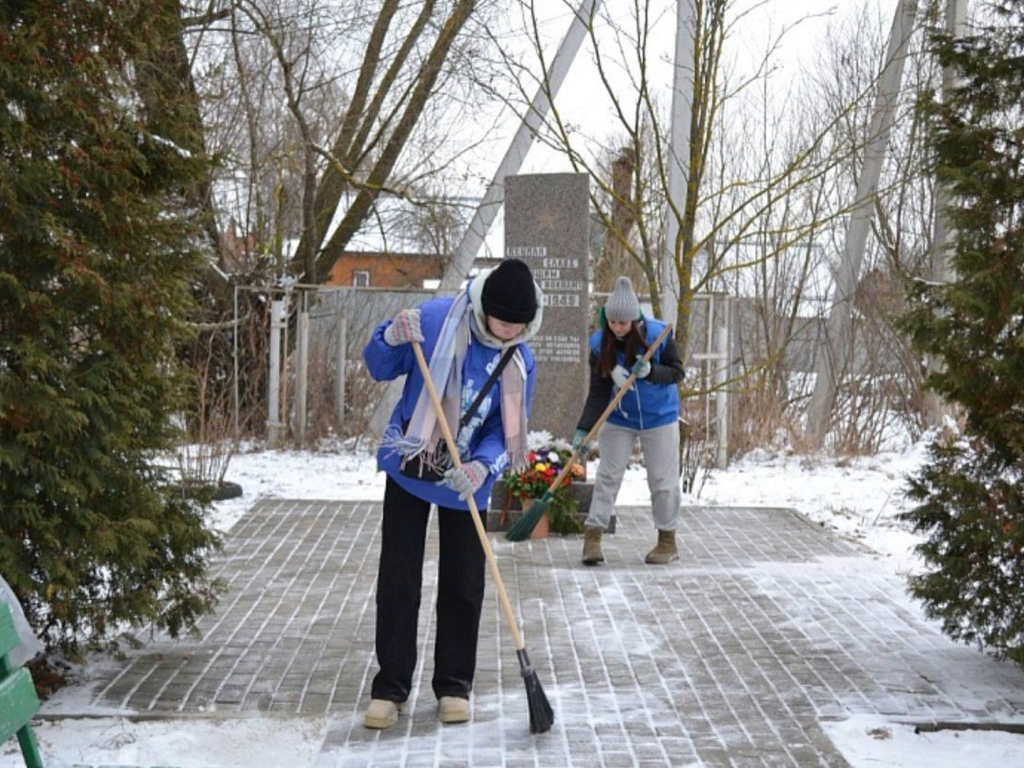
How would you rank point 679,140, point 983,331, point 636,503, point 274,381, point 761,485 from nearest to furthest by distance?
point 983,331, point 636,503, point 679,140, point 761,485, point 274,381

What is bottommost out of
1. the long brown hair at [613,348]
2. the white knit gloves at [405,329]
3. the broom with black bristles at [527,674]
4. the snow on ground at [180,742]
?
the snow on ground at [180,742]

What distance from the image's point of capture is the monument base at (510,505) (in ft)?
33.8

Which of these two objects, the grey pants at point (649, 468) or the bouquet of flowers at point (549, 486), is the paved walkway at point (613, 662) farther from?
the bouquet of flowers at point (549, 486)

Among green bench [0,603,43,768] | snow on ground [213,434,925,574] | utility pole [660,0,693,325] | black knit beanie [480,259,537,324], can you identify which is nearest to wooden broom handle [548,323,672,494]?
snow on ground [213,434,925,574]

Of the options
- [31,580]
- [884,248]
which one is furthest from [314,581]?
[884,248]

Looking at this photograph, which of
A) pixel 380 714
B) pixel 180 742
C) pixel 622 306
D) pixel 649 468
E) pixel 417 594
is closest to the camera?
pixel 180 742

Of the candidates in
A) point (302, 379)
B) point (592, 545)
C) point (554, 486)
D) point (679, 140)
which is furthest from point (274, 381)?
point (554, 486)

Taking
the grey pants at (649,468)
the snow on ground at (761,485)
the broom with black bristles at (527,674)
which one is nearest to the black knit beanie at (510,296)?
the broom with black bristles at (527,674)

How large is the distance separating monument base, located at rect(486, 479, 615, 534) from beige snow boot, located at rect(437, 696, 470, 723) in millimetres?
4778

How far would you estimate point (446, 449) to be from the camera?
5.50 metres

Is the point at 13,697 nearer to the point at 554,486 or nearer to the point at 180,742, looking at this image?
the point at 180,742

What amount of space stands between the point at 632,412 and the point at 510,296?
3555 millimetres

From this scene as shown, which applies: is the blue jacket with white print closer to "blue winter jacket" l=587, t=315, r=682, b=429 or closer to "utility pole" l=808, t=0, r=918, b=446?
"blue winter jacket" l=587, t=315, r=682, b=429

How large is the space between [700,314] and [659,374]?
7.76 m
